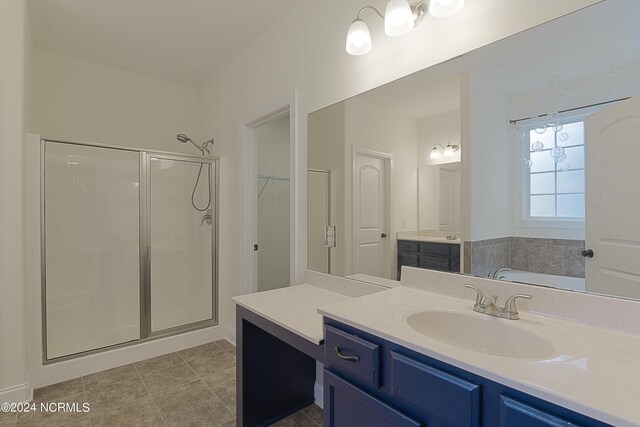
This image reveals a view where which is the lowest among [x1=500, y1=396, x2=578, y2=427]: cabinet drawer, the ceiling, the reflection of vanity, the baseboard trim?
the baseboard trim

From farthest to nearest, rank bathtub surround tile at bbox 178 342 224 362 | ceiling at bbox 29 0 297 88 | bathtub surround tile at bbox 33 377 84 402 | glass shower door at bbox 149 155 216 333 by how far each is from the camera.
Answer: glass shower door at bbox 149 155 216 333
bathtub surround tile at bbox 178 342 224 362
ceiling at bbox 29 0 297 88
bathtub surround tile at bbox 33 377 84 402

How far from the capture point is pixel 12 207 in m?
1.95

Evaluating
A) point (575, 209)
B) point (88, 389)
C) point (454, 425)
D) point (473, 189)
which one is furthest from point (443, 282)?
point (88, 389)

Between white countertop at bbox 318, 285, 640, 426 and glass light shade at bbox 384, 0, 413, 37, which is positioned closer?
white countertop at bbox 318, 285, 640, 426

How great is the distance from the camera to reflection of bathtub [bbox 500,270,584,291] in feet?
3.47

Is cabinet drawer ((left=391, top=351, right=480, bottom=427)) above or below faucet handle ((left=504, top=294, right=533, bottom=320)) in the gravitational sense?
below

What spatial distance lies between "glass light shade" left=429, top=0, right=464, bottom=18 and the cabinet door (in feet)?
4.82

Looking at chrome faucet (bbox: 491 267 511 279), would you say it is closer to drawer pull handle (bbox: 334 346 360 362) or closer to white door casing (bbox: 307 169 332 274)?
drawer pull handle (bbox: 334 346 360 362)

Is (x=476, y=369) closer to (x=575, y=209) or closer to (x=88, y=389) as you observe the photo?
(x=575, y=209)

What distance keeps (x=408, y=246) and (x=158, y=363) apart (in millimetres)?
2331

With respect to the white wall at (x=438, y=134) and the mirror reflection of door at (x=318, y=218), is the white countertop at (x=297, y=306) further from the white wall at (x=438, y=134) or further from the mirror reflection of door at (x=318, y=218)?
the white wall at (x=438, y=134)

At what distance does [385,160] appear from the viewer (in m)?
1.66

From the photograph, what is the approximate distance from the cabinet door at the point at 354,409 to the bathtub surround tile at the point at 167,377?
161cm

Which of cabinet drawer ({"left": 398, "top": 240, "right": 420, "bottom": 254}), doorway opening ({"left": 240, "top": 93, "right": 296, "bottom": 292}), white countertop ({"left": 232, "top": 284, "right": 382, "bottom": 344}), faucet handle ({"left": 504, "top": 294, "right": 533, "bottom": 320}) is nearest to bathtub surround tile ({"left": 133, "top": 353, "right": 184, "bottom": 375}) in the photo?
doorway opening ({"left": 240, "top": 93, "right": 296, "bottom": 292})
